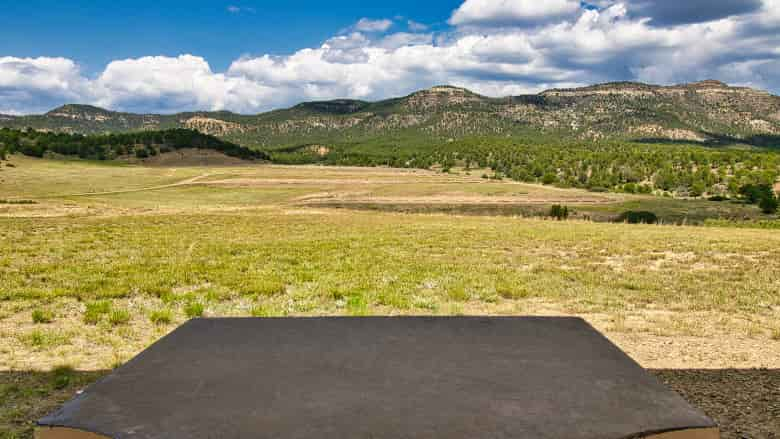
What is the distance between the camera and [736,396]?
25.4ft

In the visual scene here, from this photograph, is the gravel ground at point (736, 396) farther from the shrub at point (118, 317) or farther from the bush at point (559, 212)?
the bush at point (559, 212)

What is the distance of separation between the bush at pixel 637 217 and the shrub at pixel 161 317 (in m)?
58.9

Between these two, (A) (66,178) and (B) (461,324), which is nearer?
(B) (461,324)

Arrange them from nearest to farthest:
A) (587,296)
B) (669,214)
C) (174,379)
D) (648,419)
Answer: (648,419) → (174,379) → (587,296) → (669,214)

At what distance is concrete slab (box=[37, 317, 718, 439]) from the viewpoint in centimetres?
298

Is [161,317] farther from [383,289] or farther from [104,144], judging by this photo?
[104,144]

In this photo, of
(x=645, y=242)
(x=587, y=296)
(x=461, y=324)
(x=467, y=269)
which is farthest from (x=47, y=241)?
(x=645, y=242)

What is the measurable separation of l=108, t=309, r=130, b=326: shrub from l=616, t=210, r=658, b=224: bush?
59355mm

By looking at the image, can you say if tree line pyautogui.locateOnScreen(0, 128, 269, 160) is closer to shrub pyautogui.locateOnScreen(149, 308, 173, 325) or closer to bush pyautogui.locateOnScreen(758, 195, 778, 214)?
shrub pyautogui.locateOnScreen(149, 308, 173, 325)

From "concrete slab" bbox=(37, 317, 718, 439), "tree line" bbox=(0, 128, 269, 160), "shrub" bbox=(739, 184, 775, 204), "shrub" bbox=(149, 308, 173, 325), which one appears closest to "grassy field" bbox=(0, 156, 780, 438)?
"shrub" bbox=(149, 308, 173, 325)

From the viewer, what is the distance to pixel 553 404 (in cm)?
331

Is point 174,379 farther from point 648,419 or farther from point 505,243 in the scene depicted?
point 505,243

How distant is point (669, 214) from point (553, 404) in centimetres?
7477

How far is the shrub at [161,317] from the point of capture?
11.6 metres
